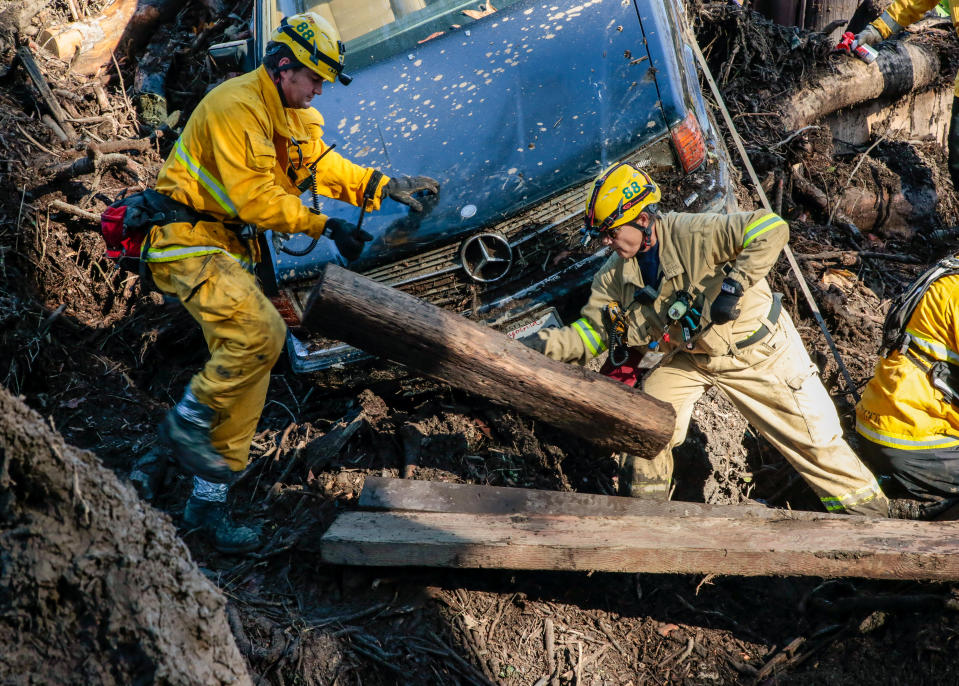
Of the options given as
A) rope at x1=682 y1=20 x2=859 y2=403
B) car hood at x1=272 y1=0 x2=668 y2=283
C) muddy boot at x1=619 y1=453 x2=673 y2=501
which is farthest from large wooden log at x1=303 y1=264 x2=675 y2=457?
rope at x1=682 y1=20 x2=859 y2=403

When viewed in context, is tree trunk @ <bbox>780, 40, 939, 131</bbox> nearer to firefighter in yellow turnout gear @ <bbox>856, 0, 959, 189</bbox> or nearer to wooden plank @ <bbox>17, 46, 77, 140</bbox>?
firefighter in yellow turnout gear @ <bbox>856, 0, 959, 189</bbox>

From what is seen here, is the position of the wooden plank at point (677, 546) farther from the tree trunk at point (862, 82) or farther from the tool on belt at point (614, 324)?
the tree trunk at point (862, 82)

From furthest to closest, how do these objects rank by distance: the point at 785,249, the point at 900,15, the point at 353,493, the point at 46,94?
1. the point at 900,15
2. the point at 46,94
3. the point at 785,249
4. the point at 353,493

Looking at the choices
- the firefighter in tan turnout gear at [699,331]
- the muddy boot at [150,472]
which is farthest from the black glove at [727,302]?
the muddy boot at [150,472]

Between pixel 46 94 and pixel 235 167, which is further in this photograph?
pixel 46 94

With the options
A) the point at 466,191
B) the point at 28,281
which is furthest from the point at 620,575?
the point at 28,281

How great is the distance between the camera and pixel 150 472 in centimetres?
386

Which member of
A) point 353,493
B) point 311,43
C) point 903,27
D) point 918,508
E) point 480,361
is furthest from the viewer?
point 903,27

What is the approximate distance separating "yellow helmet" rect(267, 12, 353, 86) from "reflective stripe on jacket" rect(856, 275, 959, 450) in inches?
111

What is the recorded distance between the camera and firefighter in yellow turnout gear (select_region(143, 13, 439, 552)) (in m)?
Result: 3.17

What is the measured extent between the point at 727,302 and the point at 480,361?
104 centimetres

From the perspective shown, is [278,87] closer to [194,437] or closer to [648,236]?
[194,437]

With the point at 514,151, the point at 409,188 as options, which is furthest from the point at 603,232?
the point at 409,188

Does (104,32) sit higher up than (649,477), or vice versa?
(104,32)
